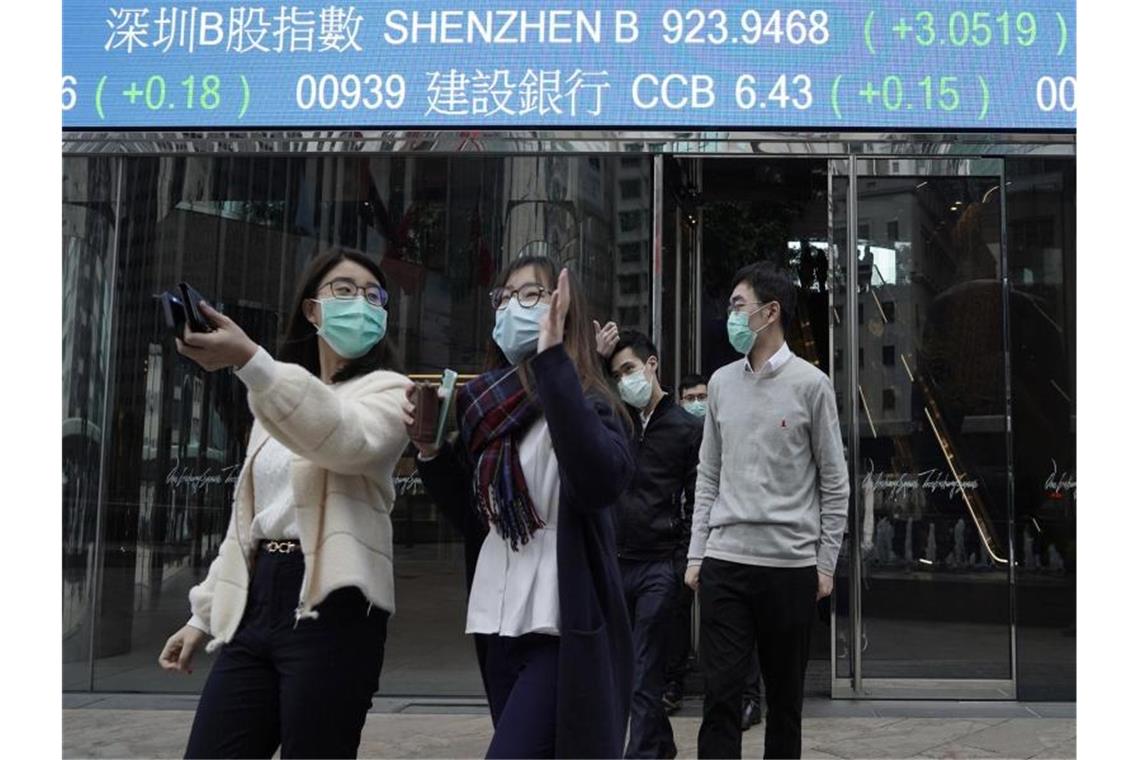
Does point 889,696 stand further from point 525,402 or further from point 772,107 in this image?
point 525,402

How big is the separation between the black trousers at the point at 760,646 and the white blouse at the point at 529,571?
4.44ft

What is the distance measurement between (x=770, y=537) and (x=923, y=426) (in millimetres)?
3054

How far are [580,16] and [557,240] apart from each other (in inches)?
52.5

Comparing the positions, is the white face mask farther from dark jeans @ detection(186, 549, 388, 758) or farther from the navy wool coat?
dark jeans @ detection(186, 549, 388, 758)

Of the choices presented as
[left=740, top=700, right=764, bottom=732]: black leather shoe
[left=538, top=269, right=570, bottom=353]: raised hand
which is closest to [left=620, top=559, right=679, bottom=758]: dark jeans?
[left=740, top=700, right=764, bottom=732]: black leather shoe

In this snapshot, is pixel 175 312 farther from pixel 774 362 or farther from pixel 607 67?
pixel 607 67

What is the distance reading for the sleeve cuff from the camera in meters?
2.25

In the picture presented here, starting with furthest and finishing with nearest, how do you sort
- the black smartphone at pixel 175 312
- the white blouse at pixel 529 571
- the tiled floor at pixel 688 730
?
the tiled floor at pixel 688 730
the white blouse at pixel 529 571
the black smartphone at pixel 175 312

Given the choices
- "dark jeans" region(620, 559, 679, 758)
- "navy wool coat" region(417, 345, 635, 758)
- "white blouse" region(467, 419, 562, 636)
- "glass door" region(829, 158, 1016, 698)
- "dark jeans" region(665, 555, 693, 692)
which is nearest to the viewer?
"navy wool coat" region(417, 345, 635, 758)

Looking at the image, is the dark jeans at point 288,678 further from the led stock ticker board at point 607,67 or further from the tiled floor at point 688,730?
the led stock ticker board at point 607,67

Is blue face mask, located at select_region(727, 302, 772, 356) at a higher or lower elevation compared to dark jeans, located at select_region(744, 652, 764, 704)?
higher

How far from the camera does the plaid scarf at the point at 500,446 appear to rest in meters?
2.40

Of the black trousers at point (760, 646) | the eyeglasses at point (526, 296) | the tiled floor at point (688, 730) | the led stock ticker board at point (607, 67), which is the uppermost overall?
the led stock ticker board at point (607, 67)

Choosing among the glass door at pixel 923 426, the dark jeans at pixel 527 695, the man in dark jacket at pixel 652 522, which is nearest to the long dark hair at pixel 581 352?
the dark jeans at pixel 527 695
